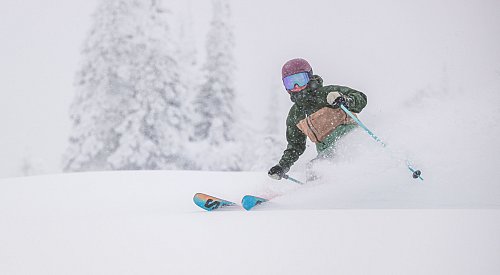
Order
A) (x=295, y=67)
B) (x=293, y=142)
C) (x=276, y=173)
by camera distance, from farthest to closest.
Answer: (x=293, y=142) → (x=276, y=173) → (x=295, y=67)

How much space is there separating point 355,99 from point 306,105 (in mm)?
771

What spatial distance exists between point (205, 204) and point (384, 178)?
7.22 feet

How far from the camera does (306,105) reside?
5980mm

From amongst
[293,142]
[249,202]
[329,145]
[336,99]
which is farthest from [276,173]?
[336,99]

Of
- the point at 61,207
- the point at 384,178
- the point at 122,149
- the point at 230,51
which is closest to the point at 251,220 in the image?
the point at 384,178

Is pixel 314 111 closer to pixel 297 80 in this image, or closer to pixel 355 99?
pixel 297 80

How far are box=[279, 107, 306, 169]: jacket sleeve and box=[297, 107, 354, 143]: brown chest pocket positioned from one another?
10.9 inches

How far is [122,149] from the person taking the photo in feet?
67.5

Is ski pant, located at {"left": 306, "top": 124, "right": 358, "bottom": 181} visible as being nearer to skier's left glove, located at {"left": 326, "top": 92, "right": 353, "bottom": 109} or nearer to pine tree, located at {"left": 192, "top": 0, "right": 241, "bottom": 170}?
skier's left glove, located at {"left": 326, "top": 92, "right": 353, "bottom": 109}

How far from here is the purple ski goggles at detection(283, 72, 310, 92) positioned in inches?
224

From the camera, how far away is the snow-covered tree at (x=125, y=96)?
68.8 feet

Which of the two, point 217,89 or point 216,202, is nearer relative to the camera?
point 216,202

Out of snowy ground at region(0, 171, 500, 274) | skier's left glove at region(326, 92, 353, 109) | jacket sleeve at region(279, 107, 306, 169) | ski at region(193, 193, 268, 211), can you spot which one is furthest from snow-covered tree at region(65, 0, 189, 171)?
snowy ground at region(0, 171, 500, 274)

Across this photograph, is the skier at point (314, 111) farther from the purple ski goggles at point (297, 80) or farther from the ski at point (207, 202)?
the ski at point (207, 202)
